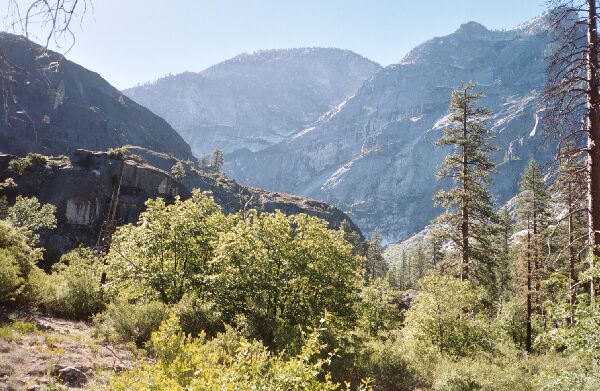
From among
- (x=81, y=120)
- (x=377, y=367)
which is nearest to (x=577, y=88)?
(x=377, y=367)

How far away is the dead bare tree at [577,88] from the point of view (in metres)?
11.3

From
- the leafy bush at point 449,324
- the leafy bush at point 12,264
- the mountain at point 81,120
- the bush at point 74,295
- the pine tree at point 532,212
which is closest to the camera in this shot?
the leafy bush at point 12,264

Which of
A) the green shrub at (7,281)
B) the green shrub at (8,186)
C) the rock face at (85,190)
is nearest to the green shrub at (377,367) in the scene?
the green shrub at (7,281)

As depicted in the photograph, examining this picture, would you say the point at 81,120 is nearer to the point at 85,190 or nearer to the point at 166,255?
the point at 85,190

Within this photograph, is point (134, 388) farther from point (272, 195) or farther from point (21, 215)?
point (272, 195)

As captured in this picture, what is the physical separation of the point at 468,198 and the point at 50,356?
21.4 meters

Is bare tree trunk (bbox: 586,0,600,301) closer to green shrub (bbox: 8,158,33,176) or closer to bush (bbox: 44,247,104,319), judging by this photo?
bush (bbox: 44,247,104,319)

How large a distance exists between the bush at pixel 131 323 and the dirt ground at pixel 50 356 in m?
0.46

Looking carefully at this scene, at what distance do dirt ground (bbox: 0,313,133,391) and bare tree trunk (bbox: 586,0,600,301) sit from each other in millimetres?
12388

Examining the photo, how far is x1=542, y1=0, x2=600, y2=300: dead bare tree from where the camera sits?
444 inches

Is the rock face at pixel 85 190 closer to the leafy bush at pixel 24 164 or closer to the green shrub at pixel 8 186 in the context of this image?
the leafy bush at pixel 24 164

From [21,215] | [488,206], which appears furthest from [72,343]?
[21,215]

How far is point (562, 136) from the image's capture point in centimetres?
1154

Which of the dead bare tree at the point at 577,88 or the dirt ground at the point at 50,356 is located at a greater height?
the dead bare tree at the point at 577,88
